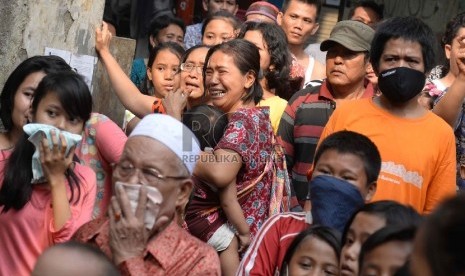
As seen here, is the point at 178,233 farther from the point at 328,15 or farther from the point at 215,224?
the point at 328,15

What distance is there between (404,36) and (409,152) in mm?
726

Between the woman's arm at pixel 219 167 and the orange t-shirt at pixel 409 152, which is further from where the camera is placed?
the woman's arm at pixel 219 167

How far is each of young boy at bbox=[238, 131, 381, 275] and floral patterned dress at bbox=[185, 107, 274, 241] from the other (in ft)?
3.32

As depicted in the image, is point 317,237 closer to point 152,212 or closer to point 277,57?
point 152,212

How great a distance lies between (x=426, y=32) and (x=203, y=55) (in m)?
1.85

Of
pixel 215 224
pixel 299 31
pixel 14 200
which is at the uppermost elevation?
pixel 299 31

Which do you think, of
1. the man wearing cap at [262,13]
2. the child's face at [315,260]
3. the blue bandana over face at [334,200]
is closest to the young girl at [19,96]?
the blue bandana over face at [334,200]

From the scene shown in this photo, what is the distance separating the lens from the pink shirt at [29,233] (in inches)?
192

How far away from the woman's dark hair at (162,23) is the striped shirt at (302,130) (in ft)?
8.51

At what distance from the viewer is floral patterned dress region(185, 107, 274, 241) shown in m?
6.23

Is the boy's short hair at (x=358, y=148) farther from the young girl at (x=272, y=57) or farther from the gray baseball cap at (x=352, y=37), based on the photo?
the young girl at (x=272, y=57)

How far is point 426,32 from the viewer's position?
6105 mm

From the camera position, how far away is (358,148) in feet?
17.0

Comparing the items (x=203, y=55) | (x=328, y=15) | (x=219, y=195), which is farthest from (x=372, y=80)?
(x=328, y=15)
